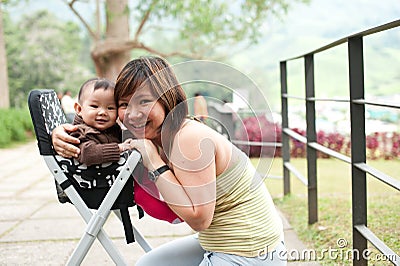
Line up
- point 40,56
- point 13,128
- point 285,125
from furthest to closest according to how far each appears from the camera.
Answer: point 40,56 < point 13,128 < point 285,125

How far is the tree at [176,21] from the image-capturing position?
42.5 ft

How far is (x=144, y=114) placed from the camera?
200 cm

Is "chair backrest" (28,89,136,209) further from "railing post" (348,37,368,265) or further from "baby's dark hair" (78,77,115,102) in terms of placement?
"railing post" (348,37,368,265)

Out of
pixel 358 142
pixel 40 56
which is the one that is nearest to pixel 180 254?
pixel 358 142

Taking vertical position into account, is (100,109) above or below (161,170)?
above

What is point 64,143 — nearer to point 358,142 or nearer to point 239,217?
point 239,217

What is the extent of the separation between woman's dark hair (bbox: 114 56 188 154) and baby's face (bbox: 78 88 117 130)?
0.25 metres

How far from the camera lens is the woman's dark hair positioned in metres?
2.00

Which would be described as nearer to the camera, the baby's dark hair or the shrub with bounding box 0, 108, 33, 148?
the baby's dark hair

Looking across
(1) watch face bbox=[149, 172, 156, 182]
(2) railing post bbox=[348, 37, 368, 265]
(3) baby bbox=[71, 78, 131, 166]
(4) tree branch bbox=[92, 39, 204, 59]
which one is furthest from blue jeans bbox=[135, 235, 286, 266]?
(4) tree branch bbox=[92, 39, 204, 59]

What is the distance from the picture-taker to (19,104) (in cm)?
3284

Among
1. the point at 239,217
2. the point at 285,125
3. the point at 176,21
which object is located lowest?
the point at 285,125

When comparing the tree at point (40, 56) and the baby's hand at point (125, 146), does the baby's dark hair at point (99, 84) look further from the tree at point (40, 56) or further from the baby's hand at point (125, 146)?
the tree at point (40, 56)

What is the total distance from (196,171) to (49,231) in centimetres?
254
